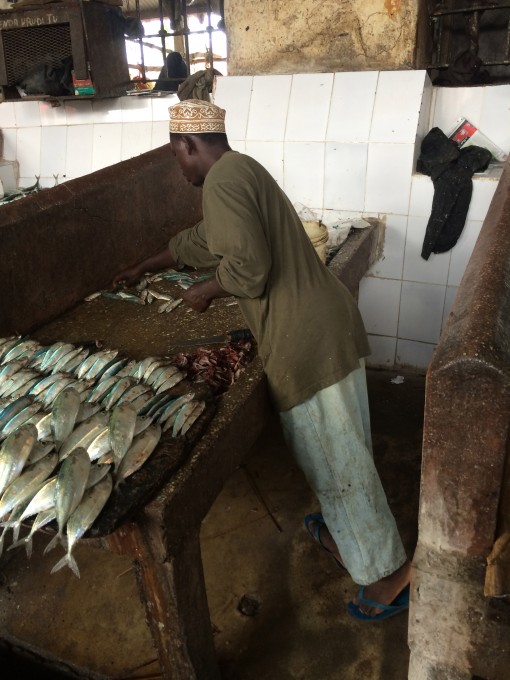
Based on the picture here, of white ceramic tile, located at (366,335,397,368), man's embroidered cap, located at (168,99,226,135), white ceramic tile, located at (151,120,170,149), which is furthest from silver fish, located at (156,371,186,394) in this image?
white ceramic tile, located at (151,120,170,149)

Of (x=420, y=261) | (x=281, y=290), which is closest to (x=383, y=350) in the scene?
(x=420, y=261)

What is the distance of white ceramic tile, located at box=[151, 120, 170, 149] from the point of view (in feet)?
17.9

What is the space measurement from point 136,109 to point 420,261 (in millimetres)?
3203

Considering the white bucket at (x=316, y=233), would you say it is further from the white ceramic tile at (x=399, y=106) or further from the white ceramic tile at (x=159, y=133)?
the white ceramic tile at (x=159, y=133)

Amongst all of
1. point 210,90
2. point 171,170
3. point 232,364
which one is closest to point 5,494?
point 232,364

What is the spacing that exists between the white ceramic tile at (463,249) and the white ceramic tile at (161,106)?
118 inches

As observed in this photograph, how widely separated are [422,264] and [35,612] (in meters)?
3.77

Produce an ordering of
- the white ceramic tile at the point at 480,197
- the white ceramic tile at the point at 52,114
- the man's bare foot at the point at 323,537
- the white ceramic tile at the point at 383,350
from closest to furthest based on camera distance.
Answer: the man's bare foot at the point at 323,537 < the white ceramic tile at the point at 480,197 < the white ceramic tile at the point at 383,350 < the white ceramic tile at the point at 52,114

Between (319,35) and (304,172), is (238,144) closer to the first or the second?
(304,172)

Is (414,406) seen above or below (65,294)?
below

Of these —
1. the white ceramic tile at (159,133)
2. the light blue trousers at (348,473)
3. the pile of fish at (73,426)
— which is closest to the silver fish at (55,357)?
the pile of fish at (73,426)

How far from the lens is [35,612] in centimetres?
314

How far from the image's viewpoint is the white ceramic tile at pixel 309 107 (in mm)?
4516

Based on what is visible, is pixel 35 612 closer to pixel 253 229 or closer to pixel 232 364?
pixel 232 364
